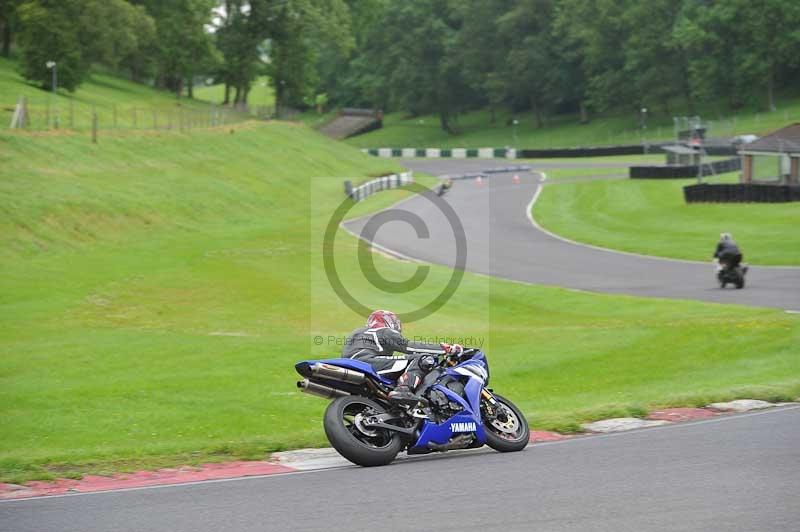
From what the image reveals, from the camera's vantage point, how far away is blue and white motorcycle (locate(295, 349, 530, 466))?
10820 mm

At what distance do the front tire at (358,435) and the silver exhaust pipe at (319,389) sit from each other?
109 millimetres

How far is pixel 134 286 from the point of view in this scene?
32.3m

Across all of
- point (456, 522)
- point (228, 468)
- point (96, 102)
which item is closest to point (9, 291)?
point (228, 468)

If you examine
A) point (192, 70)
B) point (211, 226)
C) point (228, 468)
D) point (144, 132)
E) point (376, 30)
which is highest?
point (376, 30)

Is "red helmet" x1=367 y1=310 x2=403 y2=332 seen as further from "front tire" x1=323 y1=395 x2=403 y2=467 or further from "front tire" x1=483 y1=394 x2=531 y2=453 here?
"front tire" x1=483 y1=394 x2=531 y2=453

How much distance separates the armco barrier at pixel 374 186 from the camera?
6969cm

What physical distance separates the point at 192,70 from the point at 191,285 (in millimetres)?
78798

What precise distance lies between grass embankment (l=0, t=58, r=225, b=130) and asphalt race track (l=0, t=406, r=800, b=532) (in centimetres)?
4919

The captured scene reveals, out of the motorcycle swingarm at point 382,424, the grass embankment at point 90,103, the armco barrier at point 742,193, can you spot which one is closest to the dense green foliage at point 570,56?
the grass embankment at point 90,103

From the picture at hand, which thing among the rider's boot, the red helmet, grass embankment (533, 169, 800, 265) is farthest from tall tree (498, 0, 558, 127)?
the rider's boot

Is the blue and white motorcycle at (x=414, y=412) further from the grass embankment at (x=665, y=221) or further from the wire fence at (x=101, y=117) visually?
the wire fence at (x=101, y=117)

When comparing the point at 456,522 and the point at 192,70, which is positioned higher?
the point at 192,70

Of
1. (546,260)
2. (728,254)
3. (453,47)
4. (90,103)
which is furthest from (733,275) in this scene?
(453,47)

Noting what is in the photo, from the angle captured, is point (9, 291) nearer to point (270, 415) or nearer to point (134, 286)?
point (134, 286)
